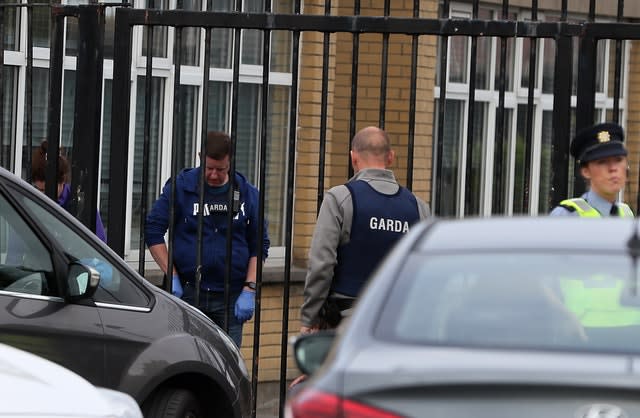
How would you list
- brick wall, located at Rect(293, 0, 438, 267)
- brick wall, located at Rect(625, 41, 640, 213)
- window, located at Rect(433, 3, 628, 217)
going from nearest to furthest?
brick wall, located at Rect(293, 0, 438, 267)
window, located at Rect(433, 3, 628, 217)
brick wall, located at Rect(625, 41, 640, 213)

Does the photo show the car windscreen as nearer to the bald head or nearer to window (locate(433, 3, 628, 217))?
the bald head

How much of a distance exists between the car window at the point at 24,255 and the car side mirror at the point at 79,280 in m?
0.07

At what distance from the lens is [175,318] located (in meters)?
6.87

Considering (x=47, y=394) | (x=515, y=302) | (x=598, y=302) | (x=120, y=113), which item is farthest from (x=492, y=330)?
(x=120, y=113)

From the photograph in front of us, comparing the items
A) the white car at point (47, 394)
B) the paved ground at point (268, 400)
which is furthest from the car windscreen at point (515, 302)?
the paved ground at point (268, 400)

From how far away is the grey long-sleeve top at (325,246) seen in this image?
692cm

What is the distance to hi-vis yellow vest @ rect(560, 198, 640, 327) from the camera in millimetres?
4055

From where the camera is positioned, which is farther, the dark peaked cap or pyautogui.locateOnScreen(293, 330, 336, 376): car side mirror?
the dark peaked cap

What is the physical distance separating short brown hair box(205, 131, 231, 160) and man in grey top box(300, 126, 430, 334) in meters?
1.55

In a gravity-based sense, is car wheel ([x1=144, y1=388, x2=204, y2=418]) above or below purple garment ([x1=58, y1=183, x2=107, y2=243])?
below

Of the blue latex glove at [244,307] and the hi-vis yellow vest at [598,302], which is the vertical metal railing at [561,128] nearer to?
the blue latex glove at [244,307]

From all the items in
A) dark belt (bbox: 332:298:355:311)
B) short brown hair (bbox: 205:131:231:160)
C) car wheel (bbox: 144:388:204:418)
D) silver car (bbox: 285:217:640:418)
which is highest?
short brown hair (bbox: 205:131:231:160)

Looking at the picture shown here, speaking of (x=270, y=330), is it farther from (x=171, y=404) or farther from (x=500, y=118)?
(x=171, y=404)

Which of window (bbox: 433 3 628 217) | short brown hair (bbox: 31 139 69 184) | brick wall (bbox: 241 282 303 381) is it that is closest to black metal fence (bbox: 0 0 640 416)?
short brown hair (bbox: 31 139 69 184)
